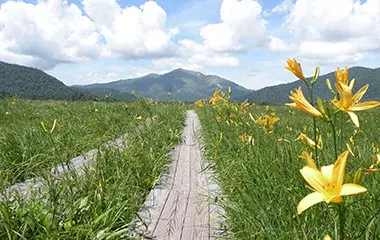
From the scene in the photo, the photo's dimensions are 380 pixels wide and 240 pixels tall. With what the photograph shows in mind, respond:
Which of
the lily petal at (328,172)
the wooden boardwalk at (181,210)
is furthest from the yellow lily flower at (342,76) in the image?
the wooden boardwalk at (181,210)

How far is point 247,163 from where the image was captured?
10.7 ft

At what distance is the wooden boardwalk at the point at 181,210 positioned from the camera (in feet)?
8.61

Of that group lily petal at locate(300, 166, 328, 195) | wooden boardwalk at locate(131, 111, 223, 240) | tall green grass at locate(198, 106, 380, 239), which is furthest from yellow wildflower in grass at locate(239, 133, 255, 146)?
lily petal at locate(300, 166, 328, 195)

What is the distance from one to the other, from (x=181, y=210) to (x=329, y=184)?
2.21 meters

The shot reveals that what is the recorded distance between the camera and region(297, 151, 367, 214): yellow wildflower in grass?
0.93m

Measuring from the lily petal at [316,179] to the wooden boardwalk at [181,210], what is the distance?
169 cm

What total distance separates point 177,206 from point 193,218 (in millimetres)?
278

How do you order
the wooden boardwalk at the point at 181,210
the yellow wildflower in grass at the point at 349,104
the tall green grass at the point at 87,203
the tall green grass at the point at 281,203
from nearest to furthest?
the yellow wildflower in grass at the point at 349,104 < the tall green grass at the point at 281,203 < the tall green grass at the point at 87,203 < the wooden boardwalk at the point at 181,210

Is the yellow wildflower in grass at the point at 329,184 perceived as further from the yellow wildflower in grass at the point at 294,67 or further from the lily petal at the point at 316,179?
the yellow wildflower in grass at the point at 294,67

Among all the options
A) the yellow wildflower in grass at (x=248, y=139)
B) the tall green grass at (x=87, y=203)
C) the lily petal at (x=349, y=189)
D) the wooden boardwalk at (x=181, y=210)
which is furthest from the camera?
the yellow wildflower in grass at (x=248, y=139)

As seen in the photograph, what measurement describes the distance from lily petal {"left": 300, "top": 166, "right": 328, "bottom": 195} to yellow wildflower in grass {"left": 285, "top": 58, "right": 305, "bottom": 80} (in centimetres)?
68

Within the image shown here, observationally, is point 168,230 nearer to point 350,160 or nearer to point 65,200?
point 65,200

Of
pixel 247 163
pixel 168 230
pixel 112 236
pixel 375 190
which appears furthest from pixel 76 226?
pixel 375 190

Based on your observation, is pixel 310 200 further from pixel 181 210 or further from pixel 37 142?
pixel 37 142
